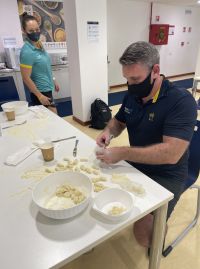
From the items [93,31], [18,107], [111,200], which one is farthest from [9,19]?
[111,200]

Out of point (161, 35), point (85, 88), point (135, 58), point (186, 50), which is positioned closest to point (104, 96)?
point (85, 88)

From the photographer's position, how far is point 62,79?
185 inches

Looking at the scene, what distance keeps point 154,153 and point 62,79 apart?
13.1 ft

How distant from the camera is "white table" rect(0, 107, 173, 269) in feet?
2.24

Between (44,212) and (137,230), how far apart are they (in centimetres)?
65

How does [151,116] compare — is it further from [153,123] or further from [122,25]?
[122,25]

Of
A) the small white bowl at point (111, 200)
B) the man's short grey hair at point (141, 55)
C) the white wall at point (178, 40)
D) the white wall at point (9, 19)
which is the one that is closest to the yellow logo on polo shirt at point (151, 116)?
the man's short grey hair at point (141, 55)

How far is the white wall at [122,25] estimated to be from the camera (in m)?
5.24

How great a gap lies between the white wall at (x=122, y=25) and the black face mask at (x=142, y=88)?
465 cm

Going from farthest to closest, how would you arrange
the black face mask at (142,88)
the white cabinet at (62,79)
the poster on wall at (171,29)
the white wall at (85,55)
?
the poster on wall at (171,29) → the white cabinet at (62,79) → the white wall at (85,55) → the black face mask at (142,88)

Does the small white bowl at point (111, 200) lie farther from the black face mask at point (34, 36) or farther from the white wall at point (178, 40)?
the white wall at point (178, 40)

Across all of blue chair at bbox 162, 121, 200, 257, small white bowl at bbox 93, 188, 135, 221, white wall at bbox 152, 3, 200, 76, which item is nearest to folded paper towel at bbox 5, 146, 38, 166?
small white bowl at bbox 93, 188, 135, 221

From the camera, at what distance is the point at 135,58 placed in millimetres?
1124

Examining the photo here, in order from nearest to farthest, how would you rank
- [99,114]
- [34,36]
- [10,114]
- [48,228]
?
[48,228] < [10,114] < [34,36] < [99,114]
